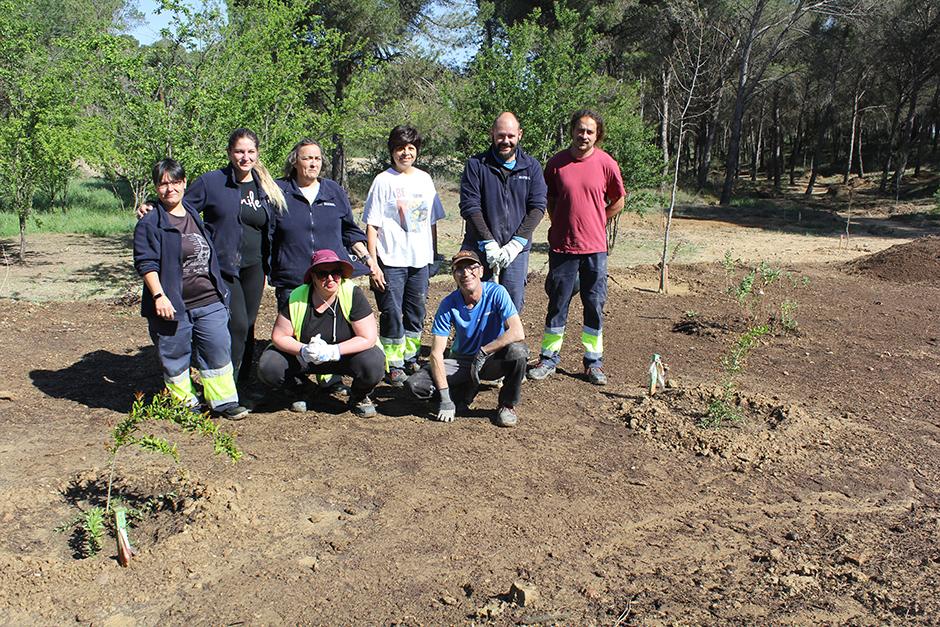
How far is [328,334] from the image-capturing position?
450 cm

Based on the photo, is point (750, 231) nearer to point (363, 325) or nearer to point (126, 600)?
point (363, 325)

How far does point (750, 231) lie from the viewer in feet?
64.8

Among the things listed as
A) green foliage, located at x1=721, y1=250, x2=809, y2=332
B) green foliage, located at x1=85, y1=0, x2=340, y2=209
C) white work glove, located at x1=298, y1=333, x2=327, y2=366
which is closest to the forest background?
green foliage, located at x1=85, y1=0, x2=340, y2=209

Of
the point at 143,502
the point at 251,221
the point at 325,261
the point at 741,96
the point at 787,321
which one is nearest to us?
the point at 143,502

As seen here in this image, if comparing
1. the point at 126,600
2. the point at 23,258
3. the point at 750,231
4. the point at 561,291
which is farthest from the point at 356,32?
the point at 126,600

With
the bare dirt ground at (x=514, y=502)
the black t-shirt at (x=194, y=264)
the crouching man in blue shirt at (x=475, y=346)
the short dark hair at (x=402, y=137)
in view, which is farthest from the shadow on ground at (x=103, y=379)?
the short dark hair at (x=402, y=137)

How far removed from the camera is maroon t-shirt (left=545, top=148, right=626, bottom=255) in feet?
17.3

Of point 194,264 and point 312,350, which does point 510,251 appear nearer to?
point 312,350

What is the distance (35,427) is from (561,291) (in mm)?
3479

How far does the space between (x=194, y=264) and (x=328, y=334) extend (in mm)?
864

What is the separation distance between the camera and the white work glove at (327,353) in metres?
4.37

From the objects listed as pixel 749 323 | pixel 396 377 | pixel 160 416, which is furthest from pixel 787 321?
pixel 160 416

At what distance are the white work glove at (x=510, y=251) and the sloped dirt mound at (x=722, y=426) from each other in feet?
3.97

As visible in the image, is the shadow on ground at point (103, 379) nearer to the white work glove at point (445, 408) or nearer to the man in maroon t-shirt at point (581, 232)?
the white work glove at point (445, 408)
